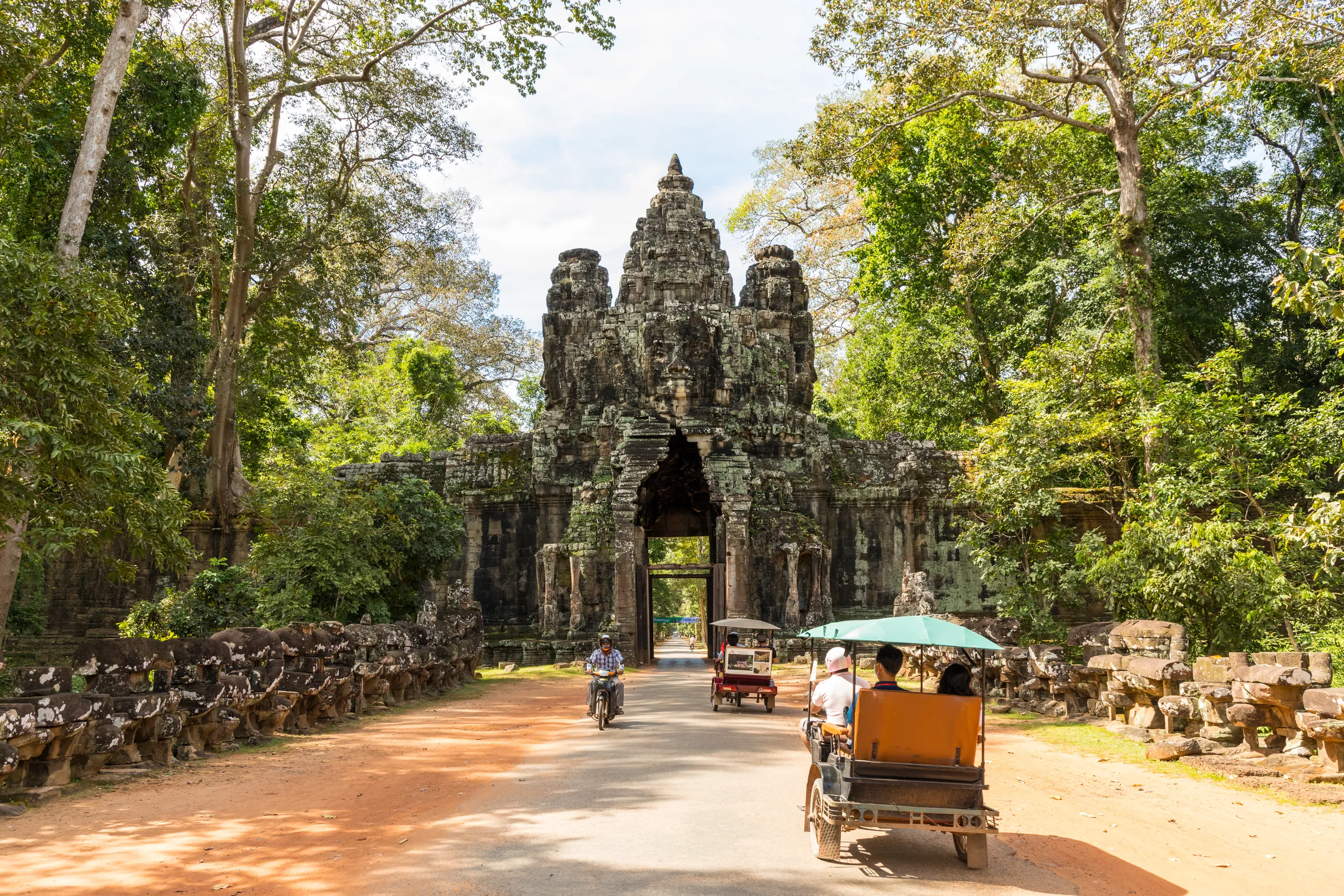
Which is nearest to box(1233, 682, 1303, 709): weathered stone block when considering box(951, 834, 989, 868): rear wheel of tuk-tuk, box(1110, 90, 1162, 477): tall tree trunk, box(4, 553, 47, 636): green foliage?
box(951, 834, 989, 868): rear wheel of tuk-tuk

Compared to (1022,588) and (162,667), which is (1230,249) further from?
(162,667)

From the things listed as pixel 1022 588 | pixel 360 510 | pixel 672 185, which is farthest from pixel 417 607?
pixel 672 185

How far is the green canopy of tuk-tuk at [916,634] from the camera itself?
612cm

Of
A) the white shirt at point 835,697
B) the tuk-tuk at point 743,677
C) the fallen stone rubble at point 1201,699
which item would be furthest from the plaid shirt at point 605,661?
the fallen stone rubble at point 1201,699

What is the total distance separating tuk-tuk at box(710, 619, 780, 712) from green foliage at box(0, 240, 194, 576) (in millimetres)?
7428

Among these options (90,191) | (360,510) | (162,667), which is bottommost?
(162,667)

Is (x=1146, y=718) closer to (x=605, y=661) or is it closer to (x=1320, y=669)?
(x=1320, y=669)

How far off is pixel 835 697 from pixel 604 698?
574 centimetres

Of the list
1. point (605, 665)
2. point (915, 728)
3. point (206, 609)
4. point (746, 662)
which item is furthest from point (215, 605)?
point (915, 728)

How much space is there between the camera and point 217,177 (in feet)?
65.9

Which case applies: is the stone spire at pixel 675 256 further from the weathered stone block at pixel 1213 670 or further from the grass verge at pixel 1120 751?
the weathered stone block at pixel 1213 670

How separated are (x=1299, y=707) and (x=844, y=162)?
545 inches

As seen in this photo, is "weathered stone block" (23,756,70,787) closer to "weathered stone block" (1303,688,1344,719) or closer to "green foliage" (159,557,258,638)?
"green foliage" (159,557,258,638)

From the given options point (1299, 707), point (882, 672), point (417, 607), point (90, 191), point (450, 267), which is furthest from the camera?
point (450, 267)
